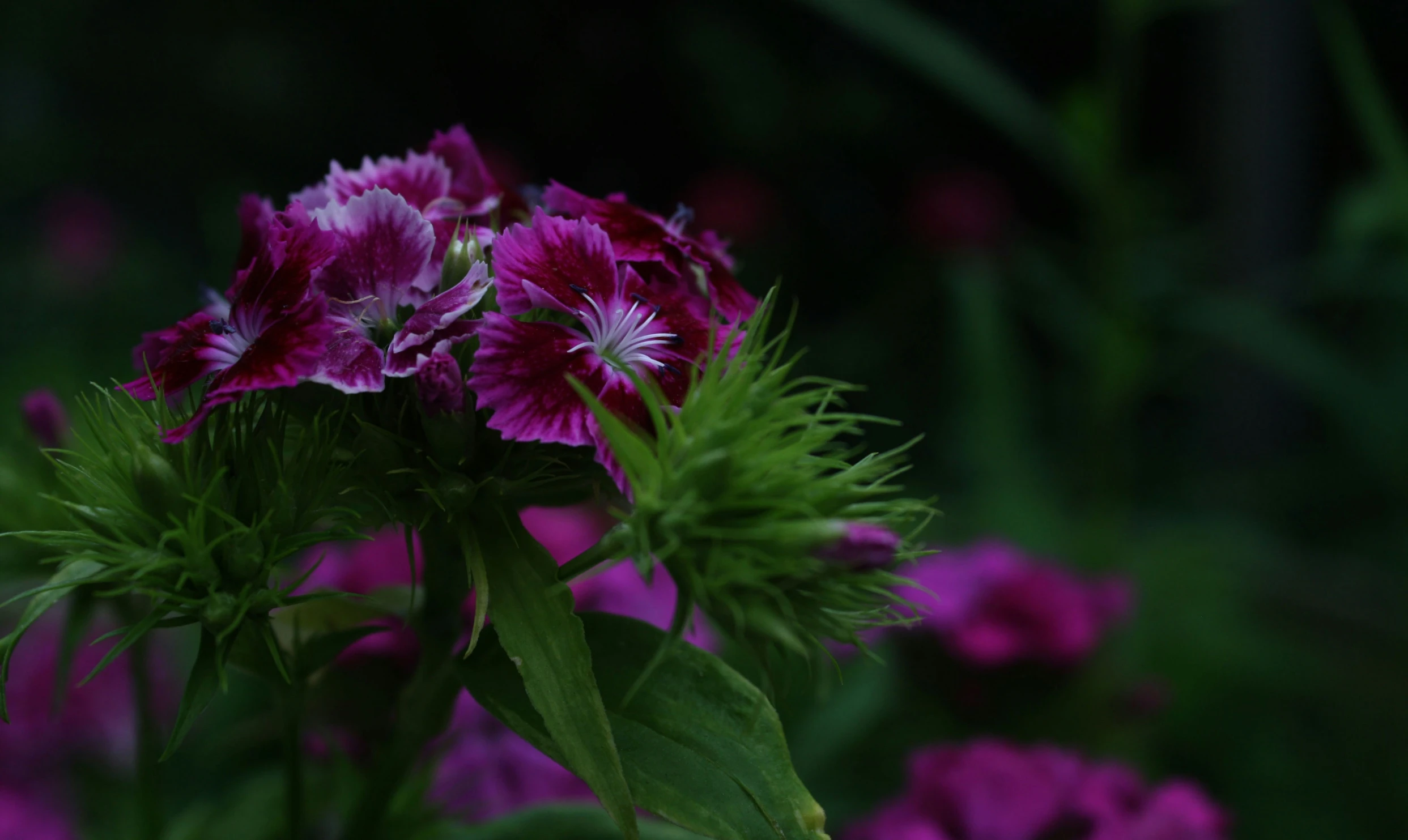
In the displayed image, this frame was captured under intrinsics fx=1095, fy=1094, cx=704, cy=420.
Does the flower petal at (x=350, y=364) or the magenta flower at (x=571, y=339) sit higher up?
the magenta flower at (x=571, y=339)

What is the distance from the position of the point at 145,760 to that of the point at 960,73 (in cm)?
104

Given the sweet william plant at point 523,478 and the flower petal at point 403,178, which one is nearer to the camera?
the sweet william plant at point 523,478

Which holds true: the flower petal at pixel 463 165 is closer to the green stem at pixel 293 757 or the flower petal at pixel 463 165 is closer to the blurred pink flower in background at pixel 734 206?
the green stem at pixel 293 757

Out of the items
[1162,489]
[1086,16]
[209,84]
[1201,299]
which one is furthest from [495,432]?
[209,84]

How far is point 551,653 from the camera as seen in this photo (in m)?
0.44

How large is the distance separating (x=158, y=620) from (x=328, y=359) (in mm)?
125

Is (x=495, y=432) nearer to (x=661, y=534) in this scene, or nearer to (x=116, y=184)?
(x=661, y=534)

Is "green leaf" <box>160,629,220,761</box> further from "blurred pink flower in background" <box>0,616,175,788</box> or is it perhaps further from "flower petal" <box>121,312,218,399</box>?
"blurred pink flower in background" <box>0,616,175,788</box>

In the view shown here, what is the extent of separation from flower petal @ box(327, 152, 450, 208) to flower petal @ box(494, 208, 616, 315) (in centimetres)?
12

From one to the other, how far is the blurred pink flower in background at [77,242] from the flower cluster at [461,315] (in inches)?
98.3

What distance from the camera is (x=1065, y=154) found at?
1274 millimetres

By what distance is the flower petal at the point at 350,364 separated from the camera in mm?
435

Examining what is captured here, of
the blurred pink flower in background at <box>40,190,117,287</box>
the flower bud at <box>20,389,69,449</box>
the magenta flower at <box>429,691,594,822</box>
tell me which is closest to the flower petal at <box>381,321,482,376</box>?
the flower bud at <box>20,389,69,449</box>

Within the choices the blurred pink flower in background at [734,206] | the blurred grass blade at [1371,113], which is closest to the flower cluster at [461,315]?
the blurred grass blade at [1371,113]
